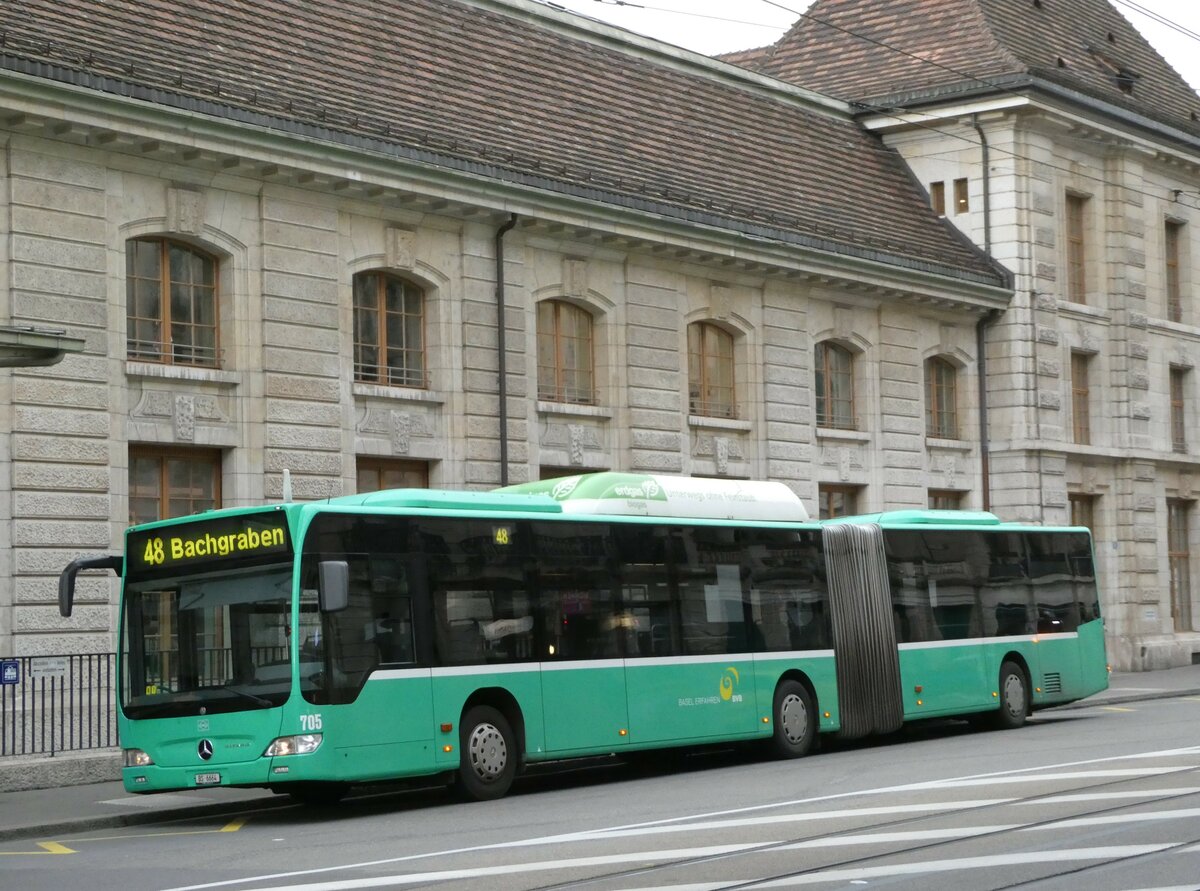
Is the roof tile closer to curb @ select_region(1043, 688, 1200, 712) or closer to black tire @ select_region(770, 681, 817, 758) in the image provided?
curb @ select_region(1043, 688, 1200, 712)

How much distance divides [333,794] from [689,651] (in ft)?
14.8

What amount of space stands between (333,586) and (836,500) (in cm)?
2036

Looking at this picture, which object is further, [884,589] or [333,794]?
[884,589]

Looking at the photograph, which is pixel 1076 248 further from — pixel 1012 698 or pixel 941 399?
pixel 1012 698

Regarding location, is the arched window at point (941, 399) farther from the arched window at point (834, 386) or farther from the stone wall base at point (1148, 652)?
the stone wall base at point (1148, 652)

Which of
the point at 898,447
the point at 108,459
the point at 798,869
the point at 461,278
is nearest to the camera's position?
the point at 798,869

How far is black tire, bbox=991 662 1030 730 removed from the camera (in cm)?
2706

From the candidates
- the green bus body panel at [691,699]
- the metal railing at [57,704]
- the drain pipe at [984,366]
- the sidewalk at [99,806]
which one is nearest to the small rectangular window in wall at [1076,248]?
the drain pipe at [984,366]

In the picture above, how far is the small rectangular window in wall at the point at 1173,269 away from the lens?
44.8 m

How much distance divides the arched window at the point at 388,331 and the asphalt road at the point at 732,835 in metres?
7.91

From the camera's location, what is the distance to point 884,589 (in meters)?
25.1

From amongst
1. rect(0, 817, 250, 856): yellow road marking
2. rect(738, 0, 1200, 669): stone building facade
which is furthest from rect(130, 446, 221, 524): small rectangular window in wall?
rect(738, 0, 1200, 669): stone building facade

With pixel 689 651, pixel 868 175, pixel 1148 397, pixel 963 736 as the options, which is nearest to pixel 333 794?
pixel 689 651

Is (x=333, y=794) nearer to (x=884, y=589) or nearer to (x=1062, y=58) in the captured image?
(x=884, y=589)
